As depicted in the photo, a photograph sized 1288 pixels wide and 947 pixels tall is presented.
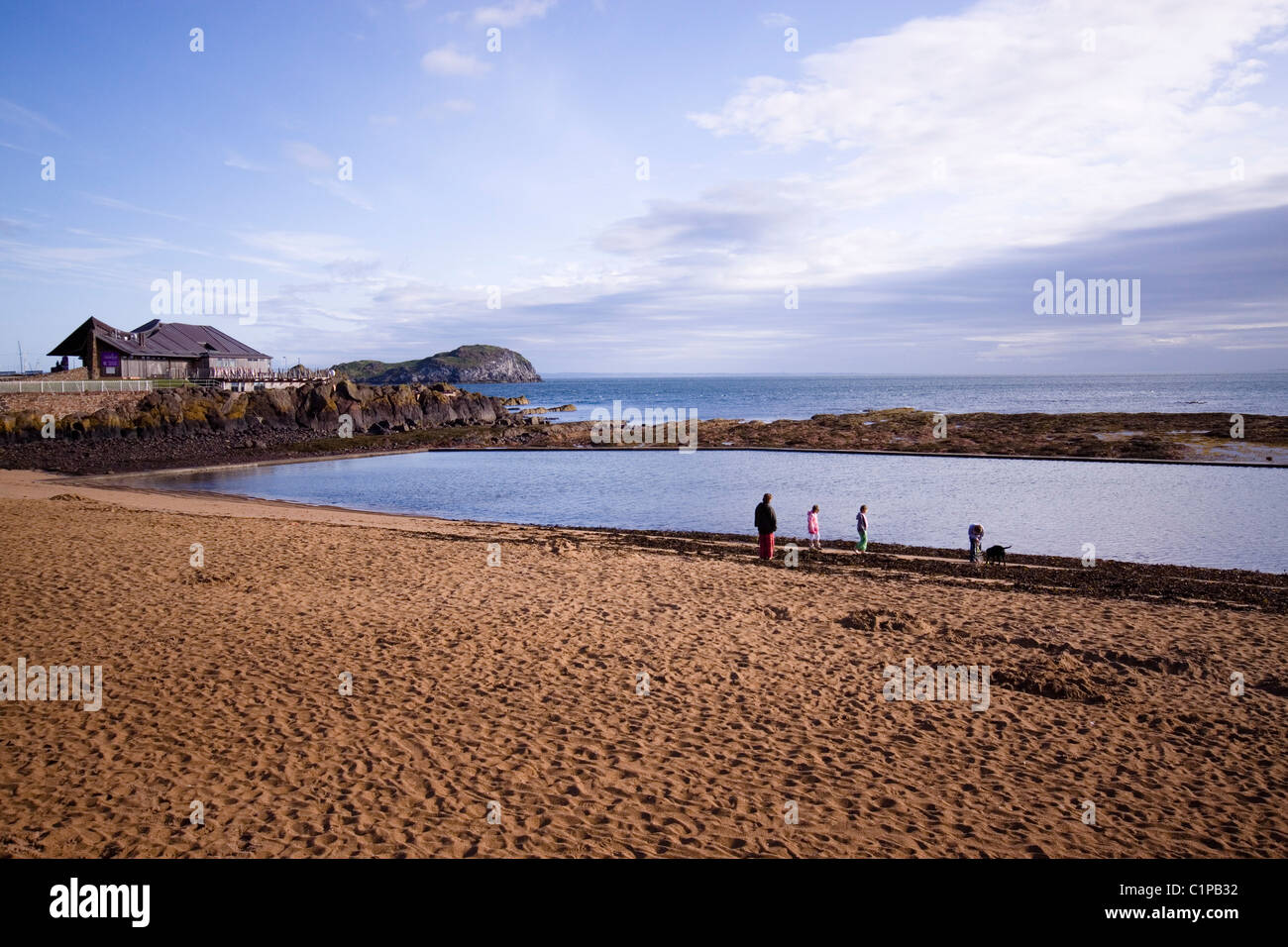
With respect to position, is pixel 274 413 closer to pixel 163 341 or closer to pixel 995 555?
pixel 163 341

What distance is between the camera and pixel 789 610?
44.2ft

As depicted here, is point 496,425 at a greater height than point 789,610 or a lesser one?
greater

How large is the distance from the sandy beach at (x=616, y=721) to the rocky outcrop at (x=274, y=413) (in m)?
41.9

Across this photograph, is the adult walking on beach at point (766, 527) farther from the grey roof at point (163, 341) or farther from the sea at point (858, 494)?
the grey roof at point (163, 341)

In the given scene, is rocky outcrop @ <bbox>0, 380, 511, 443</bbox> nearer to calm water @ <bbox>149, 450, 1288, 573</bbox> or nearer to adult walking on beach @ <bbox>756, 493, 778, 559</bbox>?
calm water @ <bbox>149, 450, 1288, 573</bbox>

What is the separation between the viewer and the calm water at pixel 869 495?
74.3 ft

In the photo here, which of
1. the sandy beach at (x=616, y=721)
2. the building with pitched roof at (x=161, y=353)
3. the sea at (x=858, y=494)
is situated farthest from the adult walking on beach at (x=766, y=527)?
the building with pitched roof at (x=161, y=353)

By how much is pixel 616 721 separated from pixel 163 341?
253 feet

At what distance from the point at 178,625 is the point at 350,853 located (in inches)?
298

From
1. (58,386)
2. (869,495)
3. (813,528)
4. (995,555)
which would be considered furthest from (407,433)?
(995,555)

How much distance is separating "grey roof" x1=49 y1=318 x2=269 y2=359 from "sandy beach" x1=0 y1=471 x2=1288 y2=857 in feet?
197
